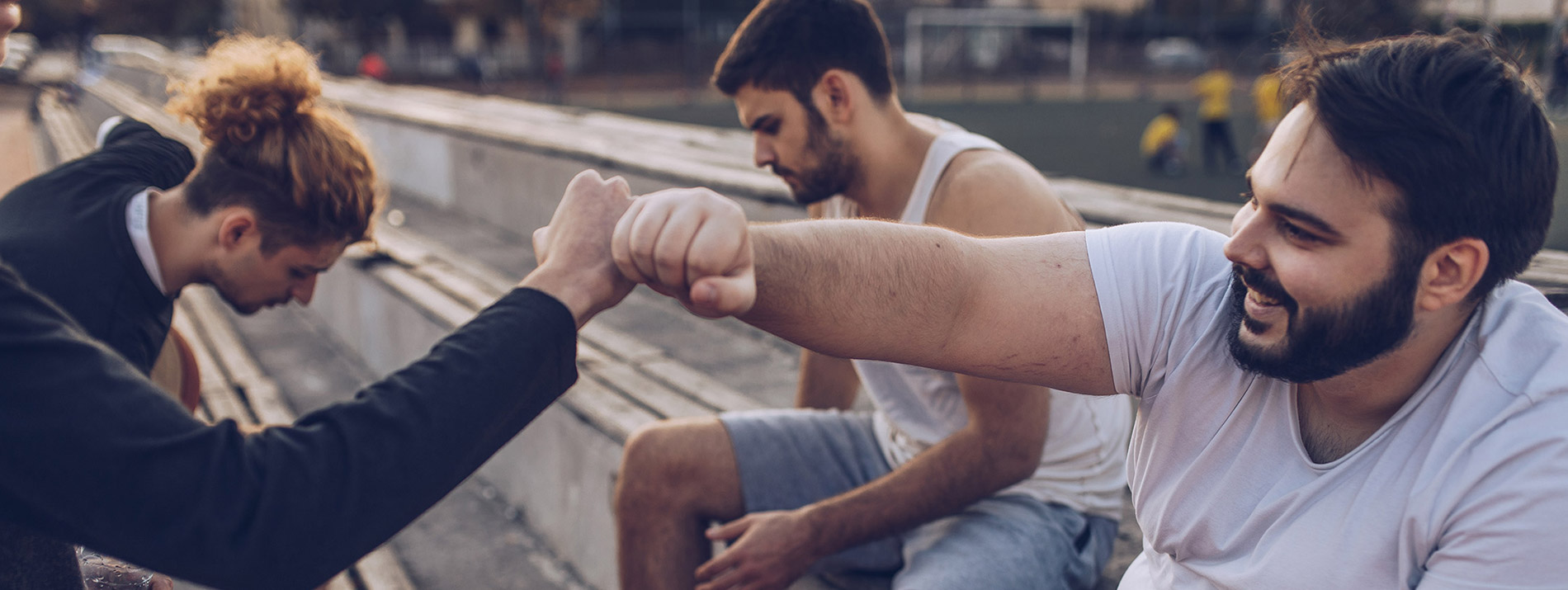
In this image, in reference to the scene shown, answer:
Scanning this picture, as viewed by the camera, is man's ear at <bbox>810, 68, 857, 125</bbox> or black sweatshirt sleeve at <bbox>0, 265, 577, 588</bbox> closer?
black sweatshirt sleeve at <bbox>0, 265, 577, 588</bbox>

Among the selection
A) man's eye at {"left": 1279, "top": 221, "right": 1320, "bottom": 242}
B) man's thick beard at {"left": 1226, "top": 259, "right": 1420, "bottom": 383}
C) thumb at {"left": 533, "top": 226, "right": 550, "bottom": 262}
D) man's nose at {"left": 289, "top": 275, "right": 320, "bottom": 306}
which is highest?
man's eye at {"left": 1279, "top": 221, "right": 1320, "bottom": 242}

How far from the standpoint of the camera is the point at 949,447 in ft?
7.14

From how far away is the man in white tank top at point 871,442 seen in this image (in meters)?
2.13

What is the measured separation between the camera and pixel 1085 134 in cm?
2158

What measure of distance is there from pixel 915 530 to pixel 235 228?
161 cm

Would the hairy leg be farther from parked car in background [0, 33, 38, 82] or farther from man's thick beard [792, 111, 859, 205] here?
parked car in background [0, 33, 38, 82]

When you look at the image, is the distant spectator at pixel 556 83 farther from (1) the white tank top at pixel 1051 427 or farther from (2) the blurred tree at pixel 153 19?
(1) the white tank top at pixel 1051 427

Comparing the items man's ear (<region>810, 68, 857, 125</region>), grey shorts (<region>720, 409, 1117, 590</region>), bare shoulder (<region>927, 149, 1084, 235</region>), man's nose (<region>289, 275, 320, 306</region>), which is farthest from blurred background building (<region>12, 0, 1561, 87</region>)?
bare shoulder (<region>927, 149, 1084, 235</region>)

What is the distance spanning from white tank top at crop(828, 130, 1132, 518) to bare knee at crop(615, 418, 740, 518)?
414mm

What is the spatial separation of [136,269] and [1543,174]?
2385 millimetres

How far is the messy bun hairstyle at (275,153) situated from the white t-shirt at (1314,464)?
62.9 inches

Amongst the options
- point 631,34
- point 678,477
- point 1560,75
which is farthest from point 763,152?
point 631,34

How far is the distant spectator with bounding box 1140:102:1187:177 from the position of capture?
14.4 meters

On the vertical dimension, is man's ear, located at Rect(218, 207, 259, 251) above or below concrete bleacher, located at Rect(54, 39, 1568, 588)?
above
